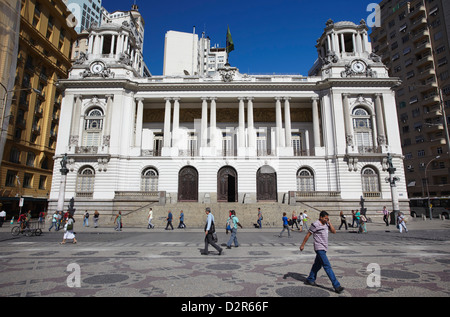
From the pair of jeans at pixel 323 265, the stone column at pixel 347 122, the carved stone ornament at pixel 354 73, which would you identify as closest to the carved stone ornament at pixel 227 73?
the carved stone ornament at pixel 354 73

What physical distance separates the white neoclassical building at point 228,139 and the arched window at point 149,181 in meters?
0.11

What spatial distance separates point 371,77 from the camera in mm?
30562

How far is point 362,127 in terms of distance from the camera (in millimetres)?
30672

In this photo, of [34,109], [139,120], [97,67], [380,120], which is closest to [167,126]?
[139,120]

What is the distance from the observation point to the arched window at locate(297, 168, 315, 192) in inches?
1190

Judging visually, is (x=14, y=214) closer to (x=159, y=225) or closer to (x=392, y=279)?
(x=159, y=225)

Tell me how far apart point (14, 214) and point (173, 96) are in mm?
24866

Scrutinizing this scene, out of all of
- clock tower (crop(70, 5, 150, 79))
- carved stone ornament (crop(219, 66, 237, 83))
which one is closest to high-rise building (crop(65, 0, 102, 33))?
clock tower (crop(70, 5, 150, 79))

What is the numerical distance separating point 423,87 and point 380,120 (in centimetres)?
2370

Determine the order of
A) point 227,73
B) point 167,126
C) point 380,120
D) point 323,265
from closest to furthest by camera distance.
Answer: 1. point 323,265
2. point 380,120
3. point 167,126
4. point 227,73

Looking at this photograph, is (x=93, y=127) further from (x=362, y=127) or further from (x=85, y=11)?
(x=85, y=11)

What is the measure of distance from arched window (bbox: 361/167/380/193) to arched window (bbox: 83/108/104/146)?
97.9 ft

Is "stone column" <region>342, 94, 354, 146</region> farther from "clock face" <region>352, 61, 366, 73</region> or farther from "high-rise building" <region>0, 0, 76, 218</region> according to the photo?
"high-rise building" <region>0, 0, 76, 218</region>
